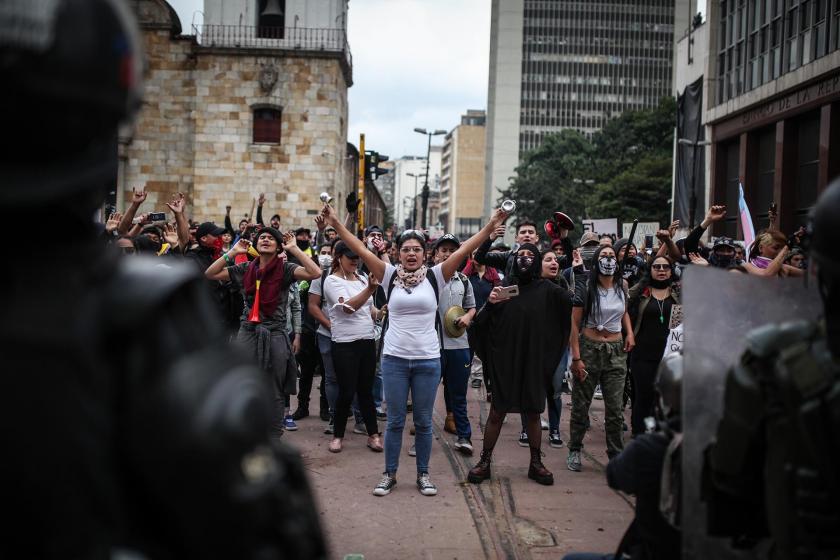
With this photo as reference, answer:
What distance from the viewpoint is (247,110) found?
30.4 m

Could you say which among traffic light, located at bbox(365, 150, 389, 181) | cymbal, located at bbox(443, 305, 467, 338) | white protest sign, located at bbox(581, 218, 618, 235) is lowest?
cymbal, located at bbox(443, 305, 467, 338)

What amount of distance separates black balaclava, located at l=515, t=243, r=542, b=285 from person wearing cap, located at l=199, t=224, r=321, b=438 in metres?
1.90

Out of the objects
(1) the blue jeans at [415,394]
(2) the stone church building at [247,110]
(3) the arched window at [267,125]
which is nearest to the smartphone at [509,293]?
→ (1) the blue jeans at [415,394]

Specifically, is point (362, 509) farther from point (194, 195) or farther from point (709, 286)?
point (194, 195)

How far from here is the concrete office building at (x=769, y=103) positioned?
2227cm

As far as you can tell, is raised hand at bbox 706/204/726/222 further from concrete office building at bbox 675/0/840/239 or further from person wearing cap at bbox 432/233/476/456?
concrete office building at bbox 675/0/840/239

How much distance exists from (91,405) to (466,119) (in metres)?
152

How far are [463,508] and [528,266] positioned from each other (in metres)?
2.13

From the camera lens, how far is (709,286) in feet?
8.76

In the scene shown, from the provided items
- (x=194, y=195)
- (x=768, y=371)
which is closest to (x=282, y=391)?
(x=768, y=371)

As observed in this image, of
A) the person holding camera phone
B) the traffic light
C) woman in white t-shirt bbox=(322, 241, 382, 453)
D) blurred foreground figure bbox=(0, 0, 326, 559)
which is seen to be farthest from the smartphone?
the traffic light

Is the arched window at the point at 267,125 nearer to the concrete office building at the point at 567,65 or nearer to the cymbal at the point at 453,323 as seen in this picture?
the cymbal at the point at 453,323

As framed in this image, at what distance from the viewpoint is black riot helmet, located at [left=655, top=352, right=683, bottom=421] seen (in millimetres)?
2746

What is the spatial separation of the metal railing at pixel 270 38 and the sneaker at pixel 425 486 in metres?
26.6
